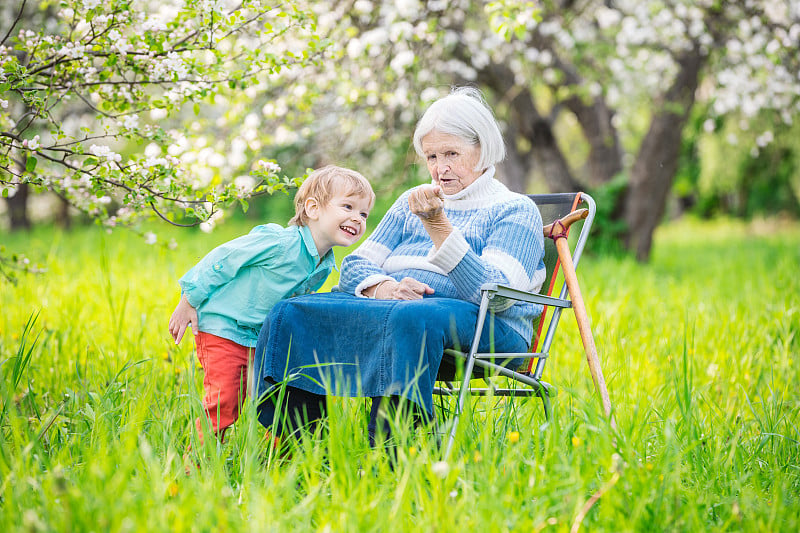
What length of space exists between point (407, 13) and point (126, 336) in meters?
2.79

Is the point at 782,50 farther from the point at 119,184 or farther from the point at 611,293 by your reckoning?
the point at 119,184

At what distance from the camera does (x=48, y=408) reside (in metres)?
2.90

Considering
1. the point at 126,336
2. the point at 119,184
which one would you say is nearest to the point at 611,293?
the point at 126,336

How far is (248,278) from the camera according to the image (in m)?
2.61

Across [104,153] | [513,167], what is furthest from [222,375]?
[513,167]

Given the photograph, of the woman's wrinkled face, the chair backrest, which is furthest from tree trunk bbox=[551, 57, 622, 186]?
the woman's wrinkled face

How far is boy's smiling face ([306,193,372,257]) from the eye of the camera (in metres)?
2.63

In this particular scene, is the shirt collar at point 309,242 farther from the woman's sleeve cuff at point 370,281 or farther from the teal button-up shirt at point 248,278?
the woman's sleeve cuff at point 370,281

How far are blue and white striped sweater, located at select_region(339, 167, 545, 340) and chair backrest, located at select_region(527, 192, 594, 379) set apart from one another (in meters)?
0.08

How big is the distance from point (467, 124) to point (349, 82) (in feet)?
8.39

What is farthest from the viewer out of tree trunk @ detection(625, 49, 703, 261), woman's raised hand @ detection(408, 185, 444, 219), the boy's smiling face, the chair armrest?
tree trunk @ detection(625, 49, 703, 261)

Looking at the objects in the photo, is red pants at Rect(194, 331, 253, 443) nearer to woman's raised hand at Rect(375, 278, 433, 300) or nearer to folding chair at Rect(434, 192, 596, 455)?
woman's raised hand at Rect(375, 278, 433, 300)

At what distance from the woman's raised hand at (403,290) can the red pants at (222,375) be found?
502 millimetres

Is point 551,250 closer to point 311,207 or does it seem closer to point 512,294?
point 512,294
